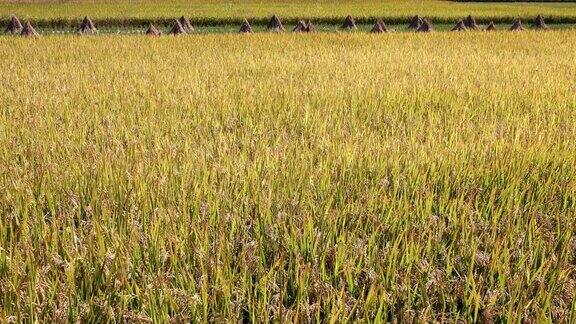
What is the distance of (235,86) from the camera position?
4438 millimetres

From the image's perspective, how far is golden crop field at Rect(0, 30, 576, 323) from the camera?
1199 mm

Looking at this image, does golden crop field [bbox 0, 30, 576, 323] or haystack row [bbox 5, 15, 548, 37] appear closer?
golden crop field [bbox 0, 30, 576, 323]

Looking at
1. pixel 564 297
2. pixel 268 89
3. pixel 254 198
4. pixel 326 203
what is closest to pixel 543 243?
pixel 564 297

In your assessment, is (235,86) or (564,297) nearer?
(564,297)

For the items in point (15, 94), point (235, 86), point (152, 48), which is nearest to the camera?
point (15, 94)

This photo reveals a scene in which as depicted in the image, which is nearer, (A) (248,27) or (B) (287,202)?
(B) (287,202)

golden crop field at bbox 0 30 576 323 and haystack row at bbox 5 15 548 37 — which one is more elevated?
haystack row at bbox 5 15 548 37

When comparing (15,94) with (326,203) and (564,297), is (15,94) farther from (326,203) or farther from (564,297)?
(564,297)

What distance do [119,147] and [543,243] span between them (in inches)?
65.1

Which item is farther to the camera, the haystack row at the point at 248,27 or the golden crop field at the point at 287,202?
the haystack row at the point at 248,27

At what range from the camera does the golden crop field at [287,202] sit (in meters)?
1.20

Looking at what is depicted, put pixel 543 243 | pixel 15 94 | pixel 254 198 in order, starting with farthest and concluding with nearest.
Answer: pixel 15 94 < pixel 254 198 < pixel 543 243

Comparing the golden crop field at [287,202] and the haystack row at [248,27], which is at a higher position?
the haystack row at [248,27]

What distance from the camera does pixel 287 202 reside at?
1.77 m
